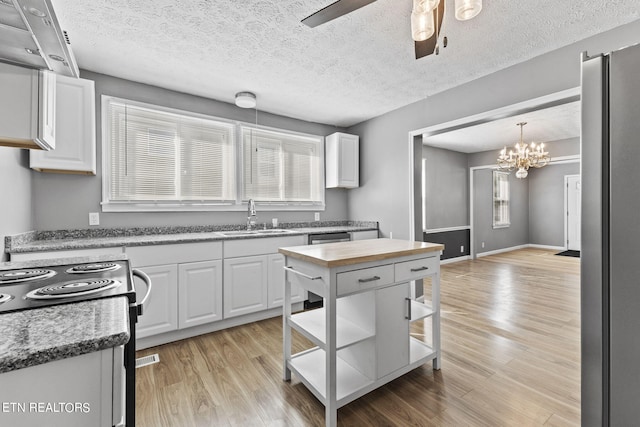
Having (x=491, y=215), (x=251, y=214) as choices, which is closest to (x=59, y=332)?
(x=251, y=214)

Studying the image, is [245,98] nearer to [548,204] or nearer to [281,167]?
[281,167]

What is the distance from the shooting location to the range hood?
852mm

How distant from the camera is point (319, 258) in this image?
1.58 metres

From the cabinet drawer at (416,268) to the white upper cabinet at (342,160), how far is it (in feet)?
7.51

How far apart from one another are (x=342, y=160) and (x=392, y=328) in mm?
2760

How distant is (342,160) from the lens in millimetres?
4129

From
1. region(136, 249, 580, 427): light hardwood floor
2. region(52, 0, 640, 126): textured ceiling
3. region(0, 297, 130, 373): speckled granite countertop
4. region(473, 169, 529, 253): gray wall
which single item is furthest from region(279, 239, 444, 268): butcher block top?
region(473, 169, 529, 253): gray wall

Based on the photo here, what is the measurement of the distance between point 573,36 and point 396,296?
7.81 feet

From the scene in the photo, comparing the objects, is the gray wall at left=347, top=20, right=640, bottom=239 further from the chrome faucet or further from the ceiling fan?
the chrome faucet

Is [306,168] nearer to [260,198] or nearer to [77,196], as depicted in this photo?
[260,198]

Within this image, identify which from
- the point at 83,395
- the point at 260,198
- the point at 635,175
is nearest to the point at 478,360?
the point at 635,175

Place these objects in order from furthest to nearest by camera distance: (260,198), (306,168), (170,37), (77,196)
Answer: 1. (306,168)
2. (260,198)
3. (77,196)
4. (170,37)

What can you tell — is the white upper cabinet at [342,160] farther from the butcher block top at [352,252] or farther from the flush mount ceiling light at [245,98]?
the butcher block top at [352,252]

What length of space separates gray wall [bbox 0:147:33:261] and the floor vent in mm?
1129
